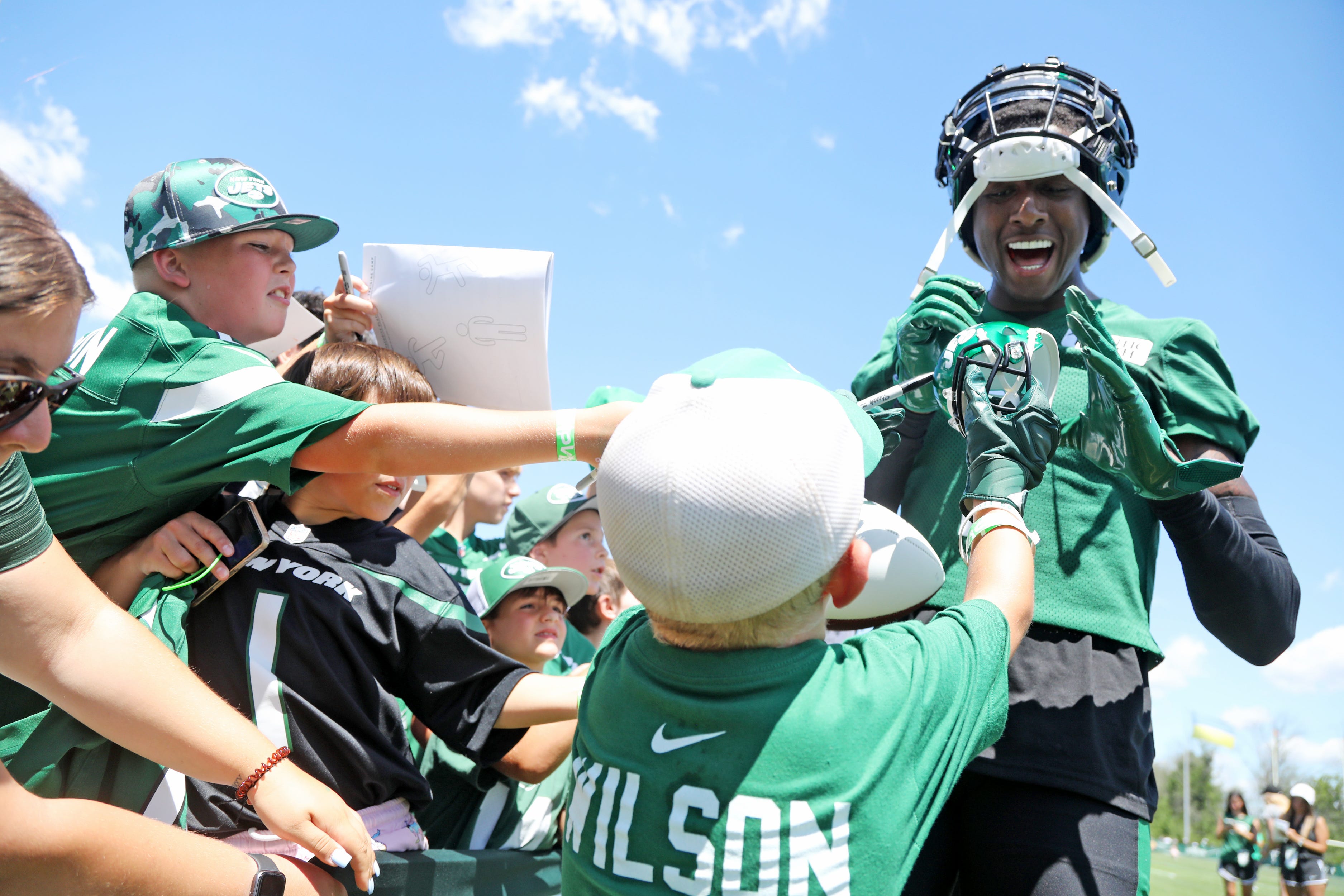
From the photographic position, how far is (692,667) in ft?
4.61

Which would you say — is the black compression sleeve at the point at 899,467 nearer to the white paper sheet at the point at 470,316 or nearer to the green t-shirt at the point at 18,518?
the white paper sheet at the point at 470,316

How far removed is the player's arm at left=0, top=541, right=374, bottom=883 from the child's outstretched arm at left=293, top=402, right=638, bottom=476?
466 millimetres

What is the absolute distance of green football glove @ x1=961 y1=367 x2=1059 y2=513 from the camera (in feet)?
5.46

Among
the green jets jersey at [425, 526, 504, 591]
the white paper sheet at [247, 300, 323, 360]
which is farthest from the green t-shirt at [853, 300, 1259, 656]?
the green jets jersey at [425, 526, 504, 591]

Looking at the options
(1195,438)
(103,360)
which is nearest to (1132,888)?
(1195,438)

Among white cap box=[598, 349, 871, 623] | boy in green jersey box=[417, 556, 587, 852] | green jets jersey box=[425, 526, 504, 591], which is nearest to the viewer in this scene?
white cap box=[598, 349, 871, 623]

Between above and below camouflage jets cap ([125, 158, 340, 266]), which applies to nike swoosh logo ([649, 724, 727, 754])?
below

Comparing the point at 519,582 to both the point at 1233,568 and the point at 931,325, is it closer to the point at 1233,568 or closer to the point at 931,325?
the point at 931,325

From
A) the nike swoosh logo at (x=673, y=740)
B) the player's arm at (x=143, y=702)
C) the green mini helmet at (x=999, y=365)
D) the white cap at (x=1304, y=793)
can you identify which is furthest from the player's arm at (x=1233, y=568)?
the white cap at (x=1304, y=793)

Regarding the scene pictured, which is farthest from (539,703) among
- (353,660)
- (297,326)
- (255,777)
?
(297,326)

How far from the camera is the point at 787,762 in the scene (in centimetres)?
133

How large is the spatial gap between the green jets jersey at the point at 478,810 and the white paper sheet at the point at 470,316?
1.05 metres

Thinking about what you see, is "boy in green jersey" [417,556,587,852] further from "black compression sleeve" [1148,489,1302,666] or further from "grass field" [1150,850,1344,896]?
"grass field" [1150,850,1344,896]

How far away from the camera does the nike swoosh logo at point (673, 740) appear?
4.46ft
